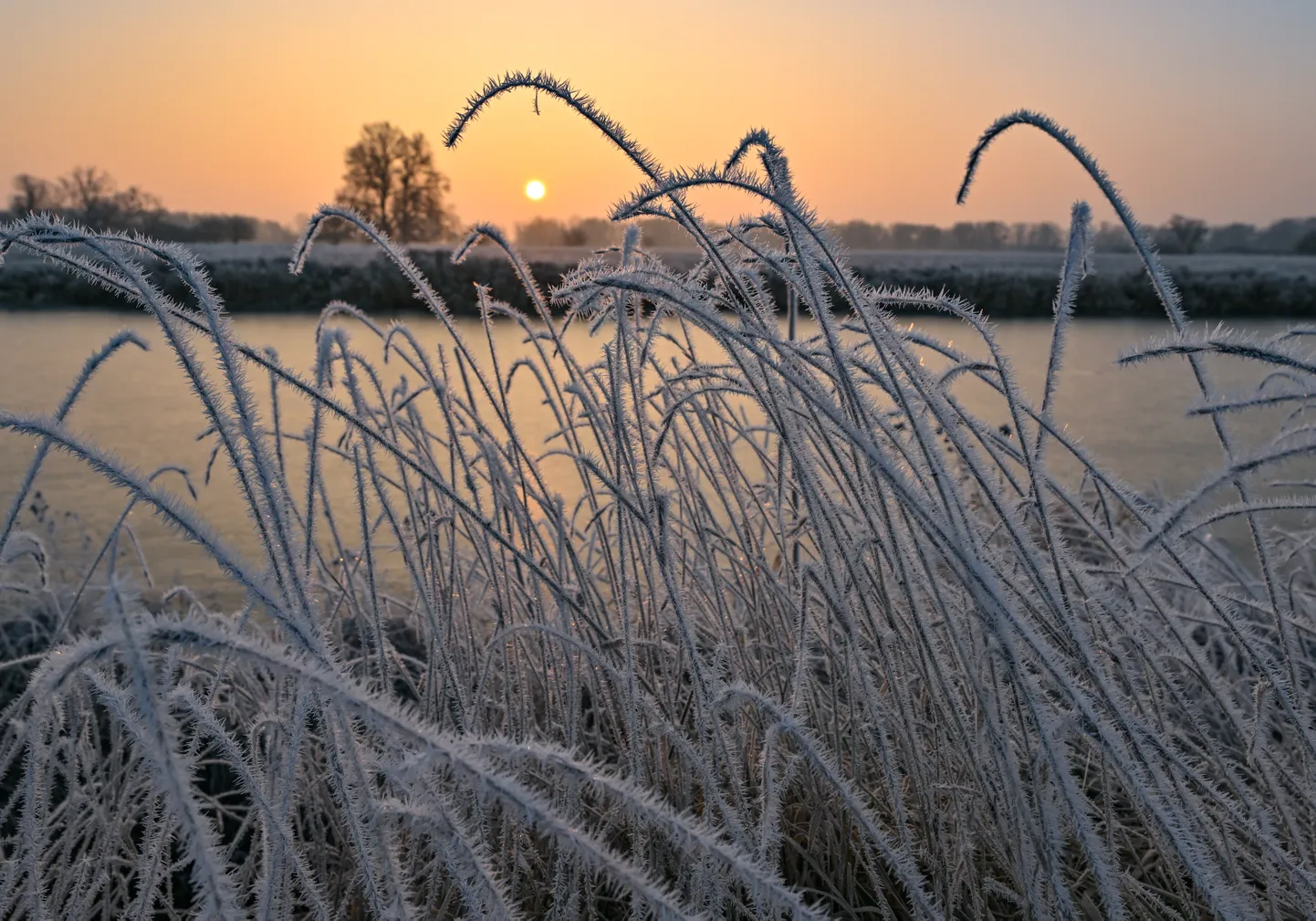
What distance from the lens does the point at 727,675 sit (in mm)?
1496

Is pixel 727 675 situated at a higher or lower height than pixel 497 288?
lower

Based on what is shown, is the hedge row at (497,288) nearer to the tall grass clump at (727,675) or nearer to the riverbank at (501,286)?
the riverbank at (501,286)

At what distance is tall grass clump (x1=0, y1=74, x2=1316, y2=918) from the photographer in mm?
717

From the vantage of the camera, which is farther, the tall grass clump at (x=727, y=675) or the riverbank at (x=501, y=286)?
the riverbank at (x=501, y=286)

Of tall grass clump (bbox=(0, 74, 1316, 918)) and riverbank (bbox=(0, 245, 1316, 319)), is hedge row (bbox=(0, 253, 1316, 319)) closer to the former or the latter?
riverbank (bbox=(0, 245, 1316, 319))

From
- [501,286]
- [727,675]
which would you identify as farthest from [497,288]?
[727,675]

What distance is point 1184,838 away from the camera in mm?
752

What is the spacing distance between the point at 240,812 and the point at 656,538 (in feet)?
4.53

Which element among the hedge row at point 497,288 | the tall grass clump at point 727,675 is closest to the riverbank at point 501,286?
the hedge row at point 497,288

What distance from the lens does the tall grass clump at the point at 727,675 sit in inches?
28.2

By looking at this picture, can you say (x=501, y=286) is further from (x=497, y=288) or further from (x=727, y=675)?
(x=727, y=675)

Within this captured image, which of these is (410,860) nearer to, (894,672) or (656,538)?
(656,538)

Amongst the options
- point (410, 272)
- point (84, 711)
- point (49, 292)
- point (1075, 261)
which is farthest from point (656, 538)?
point (49, 292)

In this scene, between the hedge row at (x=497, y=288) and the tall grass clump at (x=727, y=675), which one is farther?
the hedge row at (x=497, y=288)
